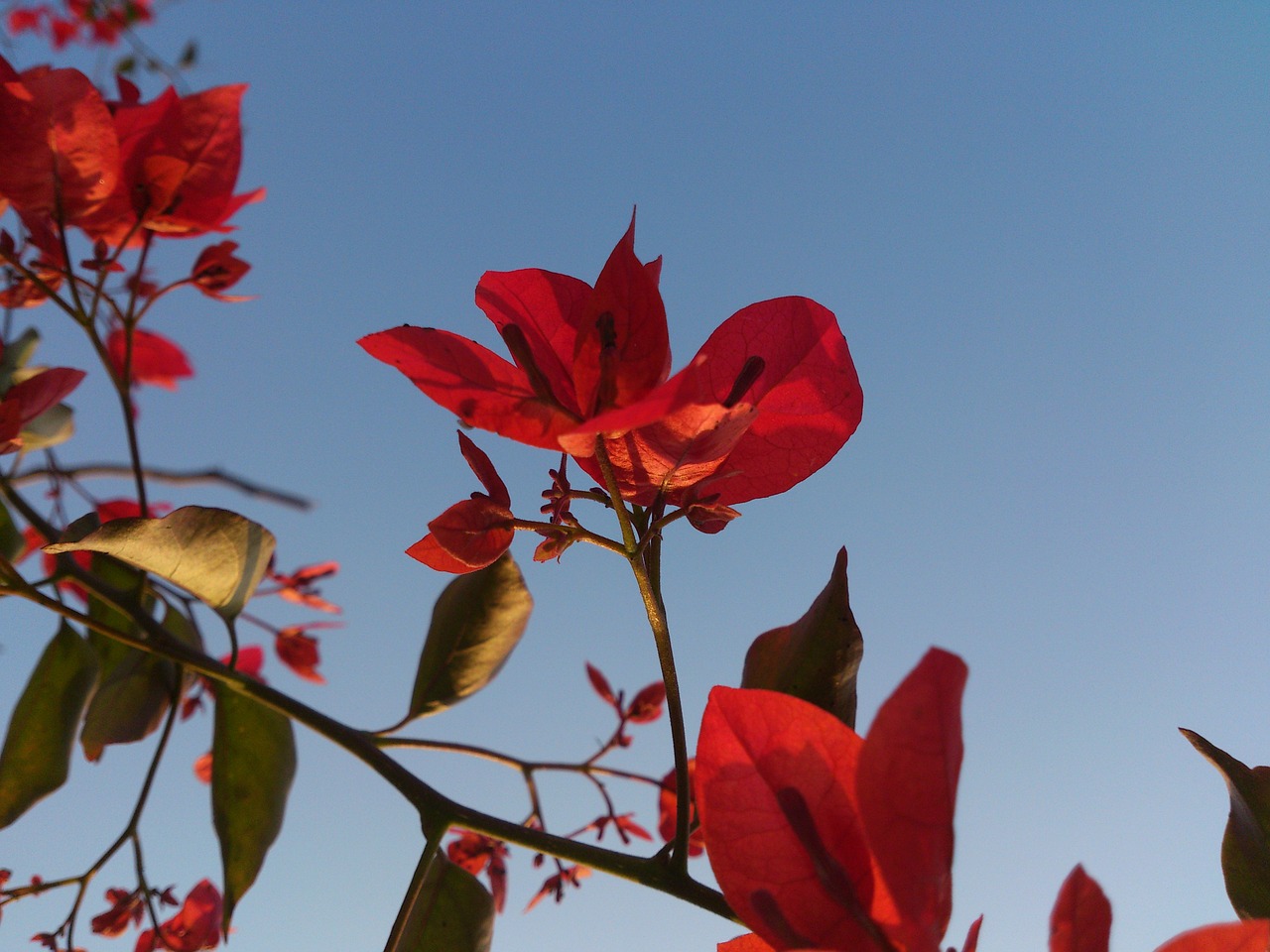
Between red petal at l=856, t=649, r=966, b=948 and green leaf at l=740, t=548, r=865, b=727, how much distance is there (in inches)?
5.3

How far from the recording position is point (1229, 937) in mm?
321

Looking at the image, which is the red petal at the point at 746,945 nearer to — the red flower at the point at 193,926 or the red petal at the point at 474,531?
the red petal at the point at 474,531

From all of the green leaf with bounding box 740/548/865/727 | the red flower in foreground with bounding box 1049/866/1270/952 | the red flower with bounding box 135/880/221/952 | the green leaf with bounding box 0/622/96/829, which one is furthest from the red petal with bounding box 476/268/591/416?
the red flower with bounding box 135/880/221/952

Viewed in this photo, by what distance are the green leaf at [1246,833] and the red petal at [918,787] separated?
24 cm

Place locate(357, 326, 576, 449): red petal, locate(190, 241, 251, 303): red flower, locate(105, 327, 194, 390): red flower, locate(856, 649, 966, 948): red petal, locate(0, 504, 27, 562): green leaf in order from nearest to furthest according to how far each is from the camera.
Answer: locate(856, 649, 966, 948): red petal
locate(357, 326, 576, 449): red petal
locate(0, 504, 27, 562): green leaf
locate(190, 241, 251, 303): red flower
locate(105, 327, 194, 390): red flower

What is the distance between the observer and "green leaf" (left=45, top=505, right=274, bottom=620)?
0.58 metres

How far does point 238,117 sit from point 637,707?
31.4 inches

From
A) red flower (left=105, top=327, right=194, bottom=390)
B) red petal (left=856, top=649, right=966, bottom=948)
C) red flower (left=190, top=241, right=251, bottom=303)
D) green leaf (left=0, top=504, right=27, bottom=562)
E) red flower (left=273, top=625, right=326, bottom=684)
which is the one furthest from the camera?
red flower (left=105, top=327, right=194, bottom=390)

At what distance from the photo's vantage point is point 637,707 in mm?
1130

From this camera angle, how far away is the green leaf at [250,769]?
2.43ft

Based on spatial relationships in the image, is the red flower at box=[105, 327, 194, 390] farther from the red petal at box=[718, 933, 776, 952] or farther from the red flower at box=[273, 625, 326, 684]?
the red petal at box=[718, 933, 776, 952]

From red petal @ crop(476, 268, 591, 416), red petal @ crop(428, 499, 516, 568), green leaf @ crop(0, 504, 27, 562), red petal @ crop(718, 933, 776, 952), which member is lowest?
red petal @ crop(718, 933, 776, 952)

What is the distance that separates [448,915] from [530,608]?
250mm

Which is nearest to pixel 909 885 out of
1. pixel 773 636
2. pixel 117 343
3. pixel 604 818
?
pixel 773 636
